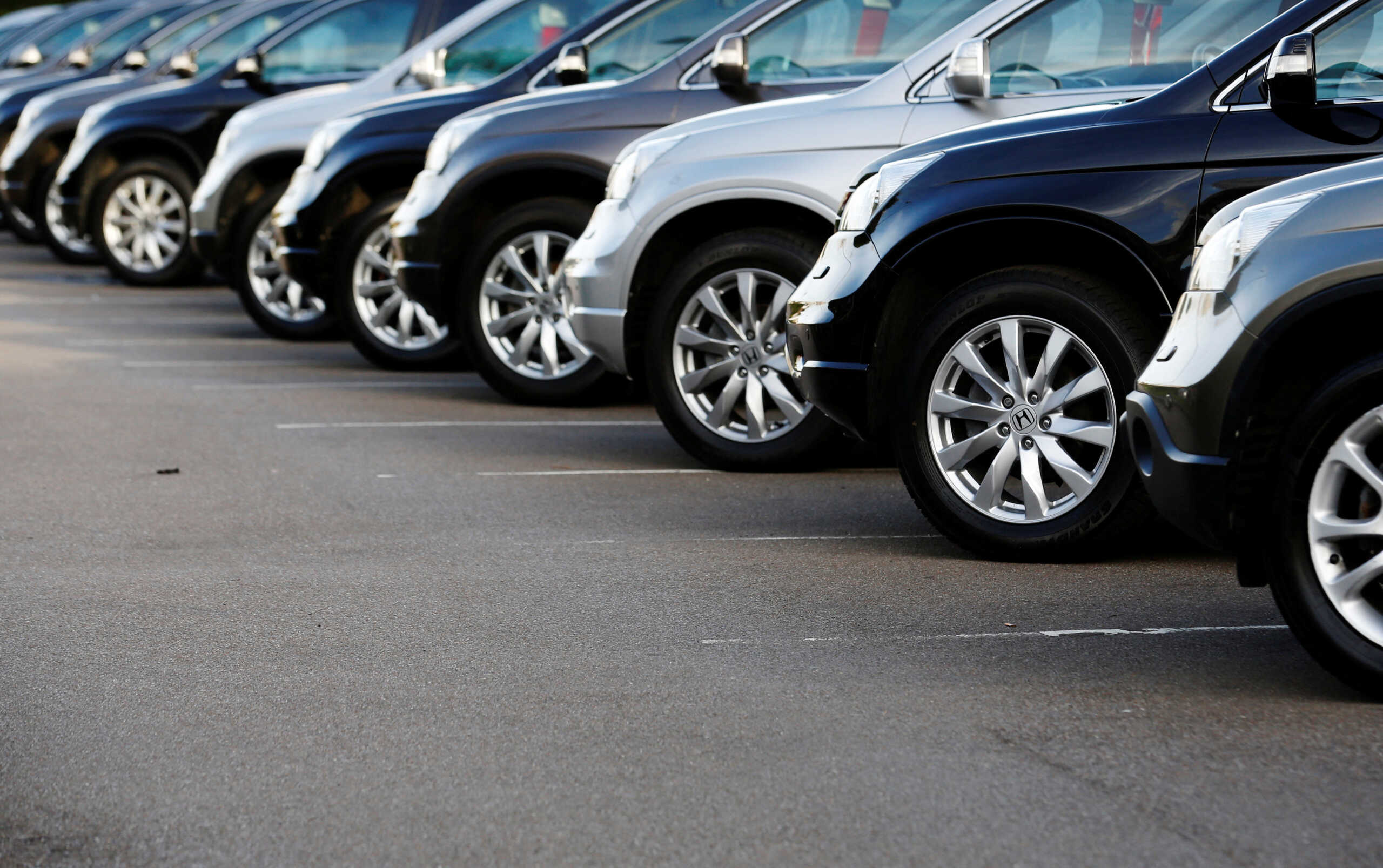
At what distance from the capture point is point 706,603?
17.8 ft

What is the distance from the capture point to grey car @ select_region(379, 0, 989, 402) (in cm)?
891

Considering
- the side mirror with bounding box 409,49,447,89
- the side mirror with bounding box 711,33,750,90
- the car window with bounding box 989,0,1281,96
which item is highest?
the car window with bounding box 989,0,1281,96

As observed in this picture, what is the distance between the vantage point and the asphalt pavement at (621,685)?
356 cm

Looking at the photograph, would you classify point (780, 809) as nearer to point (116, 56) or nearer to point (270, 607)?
point (270, 607)

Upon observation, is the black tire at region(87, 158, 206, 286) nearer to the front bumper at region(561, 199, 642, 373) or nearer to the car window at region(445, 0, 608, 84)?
the car window at region(445, 0, 608, 84)

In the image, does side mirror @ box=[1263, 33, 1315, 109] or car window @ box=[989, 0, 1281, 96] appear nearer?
side mirror @ box=[1263, 33, 1315, 109]

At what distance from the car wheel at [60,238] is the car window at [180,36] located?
1.45m

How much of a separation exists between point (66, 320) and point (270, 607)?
9613 mm

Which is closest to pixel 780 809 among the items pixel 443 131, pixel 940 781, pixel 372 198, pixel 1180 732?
pixel 940 781

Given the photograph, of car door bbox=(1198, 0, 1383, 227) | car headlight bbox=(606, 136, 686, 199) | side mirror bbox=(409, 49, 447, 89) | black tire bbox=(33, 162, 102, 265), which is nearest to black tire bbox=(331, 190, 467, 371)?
side mirror bbox=(409, 49, 447, 89)

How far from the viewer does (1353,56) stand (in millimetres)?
5719

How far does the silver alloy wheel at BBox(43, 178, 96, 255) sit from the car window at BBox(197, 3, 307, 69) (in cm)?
242

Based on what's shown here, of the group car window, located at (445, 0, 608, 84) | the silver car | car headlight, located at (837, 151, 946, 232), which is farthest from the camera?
car window, located at (445, 0, 608, 84)

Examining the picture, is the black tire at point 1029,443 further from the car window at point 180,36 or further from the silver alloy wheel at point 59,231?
the silver alloy wheel at point 59,231
